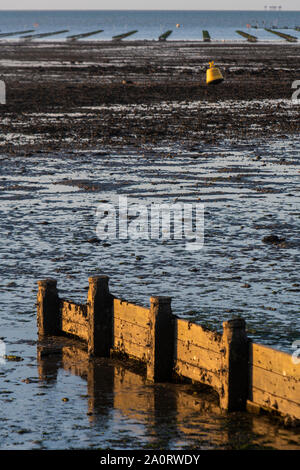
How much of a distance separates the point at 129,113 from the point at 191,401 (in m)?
26.9

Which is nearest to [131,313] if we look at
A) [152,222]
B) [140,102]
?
[152,222]

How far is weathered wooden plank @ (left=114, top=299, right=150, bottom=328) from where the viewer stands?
33.0 feet

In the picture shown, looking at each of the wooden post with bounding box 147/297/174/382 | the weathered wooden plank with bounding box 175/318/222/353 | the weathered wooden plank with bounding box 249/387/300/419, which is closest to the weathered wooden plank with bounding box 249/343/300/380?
the weathered wooden plank with bounding box 249/387/300/419

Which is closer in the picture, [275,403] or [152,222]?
[275,403]

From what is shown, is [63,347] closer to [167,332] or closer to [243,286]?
[167,332]

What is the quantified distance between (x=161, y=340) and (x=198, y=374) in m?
0.50

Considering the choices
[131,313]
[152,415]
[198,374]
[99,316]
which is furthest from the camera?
[99,316]

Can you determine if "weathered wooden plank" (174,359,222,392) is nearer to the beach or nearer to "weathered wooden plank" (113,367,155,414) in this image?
the beach

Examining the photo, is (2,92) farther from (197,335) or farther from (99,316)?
(197,335)

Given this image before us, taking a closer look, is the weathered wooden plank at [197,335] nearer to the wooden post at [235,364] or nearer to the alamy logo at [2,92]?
the wooden post at [235,364]

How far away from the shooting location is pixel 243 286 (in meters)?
13.2

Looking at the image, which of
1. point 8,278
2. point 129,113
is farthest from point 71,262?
point 129,113

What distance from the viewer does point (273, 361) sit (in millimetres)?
8633

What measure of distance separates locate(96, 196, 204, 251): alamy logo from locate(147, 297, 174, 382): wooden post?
565cm
